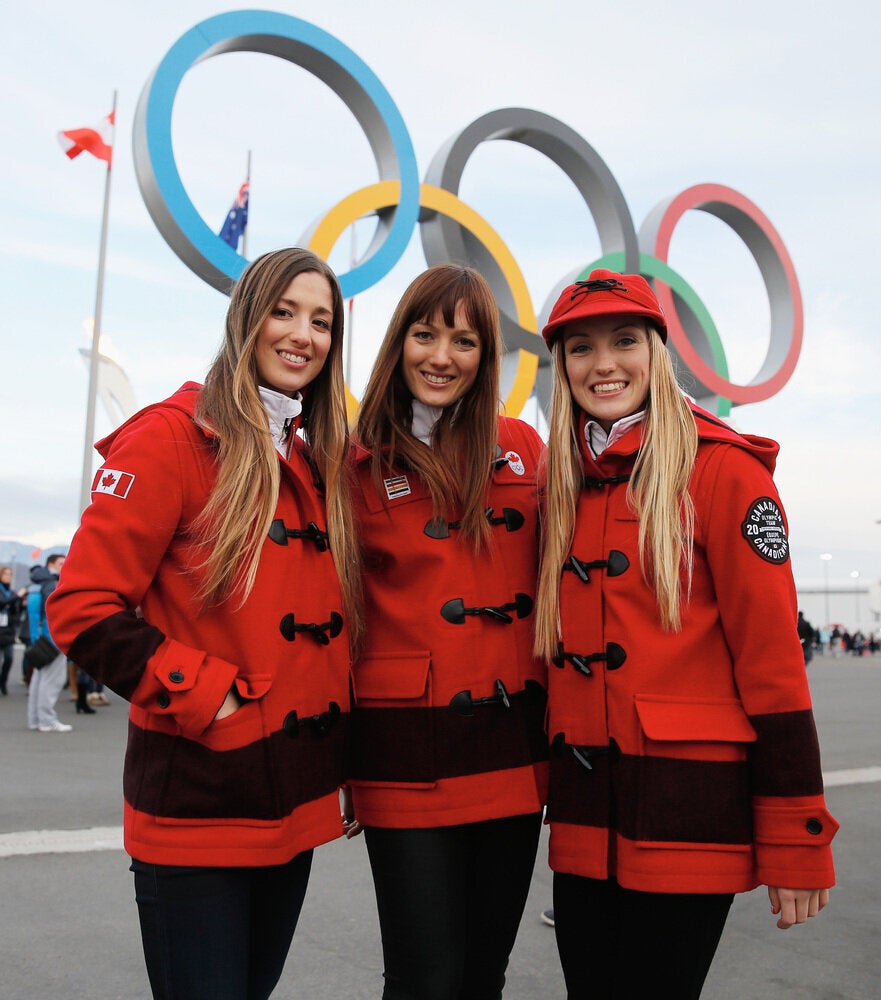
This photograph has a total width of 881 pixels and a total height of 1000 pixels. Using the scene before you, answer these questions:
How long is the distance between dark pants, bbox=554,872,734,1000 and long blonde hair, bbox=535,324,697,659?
1.93 feet

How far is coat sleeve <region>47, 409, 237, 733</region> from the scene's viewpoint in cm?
198

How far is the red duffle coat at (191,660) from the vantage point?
200 centimetres

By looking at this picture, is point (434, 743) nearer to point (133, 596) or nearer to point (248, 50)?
point (133, 596)

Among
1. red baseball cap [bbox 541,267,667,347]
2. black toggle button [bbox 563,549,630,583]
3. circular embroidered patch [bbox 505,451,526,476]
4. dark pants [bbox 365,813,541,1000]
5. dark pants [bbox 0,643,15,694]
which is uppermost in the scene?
red baseball cap [bbox 541,267,667,347]

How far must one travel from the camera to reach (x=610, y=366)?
2410mm

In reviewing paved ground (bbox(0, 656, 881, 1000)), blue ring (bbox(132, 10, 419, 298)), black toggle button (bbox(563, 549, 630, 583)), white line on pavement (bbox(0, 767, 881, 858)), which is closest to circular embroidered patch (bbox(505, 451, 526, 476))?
black toggle button (bbox(563, 549, 630, 583))

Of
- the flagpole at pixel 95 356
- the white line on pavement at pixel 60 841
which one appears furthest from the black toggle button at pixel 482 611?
the flagpole at pixel 95 356

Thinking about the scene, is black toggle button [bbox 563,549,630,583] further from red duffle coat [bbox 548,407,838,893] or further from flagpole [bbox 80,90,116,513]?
flagpole [bbox 80,90,116,513]

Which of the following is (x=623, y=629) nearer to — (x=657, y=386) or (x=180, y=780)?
(x=657, y=386)

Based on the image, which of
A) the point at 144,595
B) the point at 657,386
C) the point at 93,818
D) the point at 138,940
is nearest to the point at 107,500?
the point at 144,595

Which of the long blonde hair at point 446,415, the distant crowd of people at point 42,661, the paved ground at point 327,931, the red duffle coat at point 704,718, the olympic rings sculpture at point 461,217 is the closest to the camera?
the red duffle coat at point 704,718

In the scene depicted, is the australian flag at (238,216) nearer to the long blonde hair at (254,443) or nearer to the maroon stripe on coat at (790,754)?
the long blonde hair at (254,443)

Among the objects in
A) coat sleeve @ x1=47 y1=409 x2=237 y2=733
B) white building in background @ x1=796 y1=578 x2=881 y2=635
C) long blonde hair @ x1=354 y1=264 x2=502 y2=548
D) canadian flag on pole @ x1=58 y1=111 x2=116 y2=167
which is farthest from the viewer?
white building in background @ x1=796 y1=578 x2=881 y2=635

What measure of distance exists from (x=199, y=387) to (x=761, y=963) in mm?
3126
